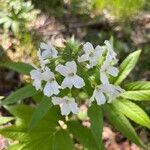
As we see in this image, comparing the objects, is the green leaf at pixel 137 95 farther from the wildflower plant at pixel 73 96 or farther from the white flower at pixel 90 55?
the white flower at pixel 90 55

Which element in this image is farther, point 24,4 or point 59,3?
point 59,3

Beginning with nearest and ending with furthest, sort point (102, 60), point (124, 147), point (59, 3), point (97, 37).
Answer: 1. point (102, 60)
2. point (124, 147)
3. point (97, 37)
4. point (59, 3)

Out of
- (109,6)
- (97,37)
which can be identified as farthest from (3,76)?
(109,6)

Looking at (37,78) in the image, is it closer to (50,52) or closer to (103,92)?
(50,52)

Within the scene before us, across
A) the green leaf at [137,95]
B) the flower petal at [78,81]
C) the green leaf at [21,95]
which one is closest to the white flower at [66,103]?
the flower petal at [78,81]

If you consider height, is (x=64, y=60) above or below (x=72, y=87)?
above

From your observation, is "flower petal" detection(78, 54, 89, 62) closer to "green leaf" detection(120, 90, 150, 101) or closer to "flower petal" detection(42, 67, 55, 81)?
"flower petal" detection(42, 67, 55, 81)

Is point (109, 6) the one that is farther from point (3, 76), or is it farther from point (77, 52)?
point (77, 52)
